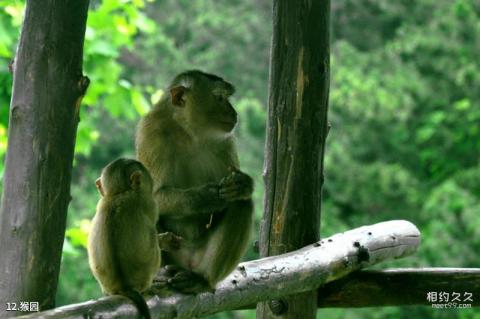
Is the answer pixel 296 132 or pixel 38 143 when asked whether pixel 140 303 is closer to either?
pixel 38 143

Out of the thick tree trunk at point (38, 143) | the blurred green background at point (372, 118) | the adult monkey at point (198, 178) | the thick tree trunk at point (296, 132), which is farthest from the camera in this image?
the blurred green background at point (372, 118)

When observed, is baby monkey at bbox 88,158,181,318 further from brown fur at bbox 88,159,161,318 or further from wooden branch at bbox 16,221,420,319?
wooden branch at bbox 16,221,420,319

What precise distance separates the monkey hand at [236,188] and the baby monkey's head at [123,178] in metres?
0.68

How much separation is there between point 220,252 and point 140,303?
776 mm

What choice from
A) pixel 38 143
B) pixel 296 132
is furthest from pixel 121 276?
pixel 296 132

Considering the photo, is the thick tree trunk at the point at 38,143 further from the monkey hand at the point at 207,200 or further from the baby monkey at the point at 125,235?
the monkey hand at the point at 207,200

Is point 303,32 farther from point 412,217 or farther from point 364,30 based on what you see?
point 364,30

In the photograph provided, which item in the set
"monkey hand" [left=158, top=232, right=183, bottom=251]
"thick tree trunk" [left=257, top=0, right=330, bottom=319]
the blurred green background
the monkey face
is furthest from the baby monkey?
the blurred green background

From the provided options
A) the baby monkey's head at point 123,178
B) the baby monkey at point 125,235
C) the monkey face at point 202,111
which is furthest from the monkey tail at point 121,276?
the monkey face at point 202,111

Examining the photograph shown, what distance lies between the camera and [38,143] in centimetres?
309

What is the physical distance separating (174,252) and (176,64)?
9259 mm

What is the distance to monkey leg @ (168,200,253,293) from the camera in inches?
146

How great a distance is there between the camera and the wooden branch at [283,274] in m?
3.11

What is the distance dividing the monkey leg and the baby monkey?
365 mm
